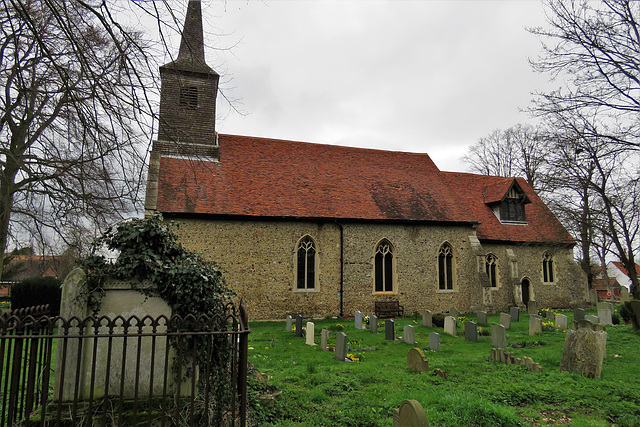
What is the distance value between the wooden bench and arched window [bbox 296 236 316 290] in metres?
2.83

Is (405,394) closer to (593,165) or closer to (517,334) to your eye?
(517,334)

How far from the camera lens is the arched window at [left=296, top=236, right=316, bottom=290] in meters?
15.4

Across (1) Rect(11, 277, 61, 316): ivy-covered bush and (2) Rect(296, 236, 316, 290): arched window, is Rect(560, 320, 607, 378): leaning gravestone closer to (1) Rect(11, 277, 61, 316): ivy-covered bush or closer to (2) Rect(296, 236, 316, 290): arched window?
(2) Rect(296, 236, 316, 290): arched window

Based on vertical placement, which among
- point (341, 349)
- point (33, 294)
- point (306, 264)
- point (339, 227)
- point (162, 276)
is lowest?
point (341, 349)

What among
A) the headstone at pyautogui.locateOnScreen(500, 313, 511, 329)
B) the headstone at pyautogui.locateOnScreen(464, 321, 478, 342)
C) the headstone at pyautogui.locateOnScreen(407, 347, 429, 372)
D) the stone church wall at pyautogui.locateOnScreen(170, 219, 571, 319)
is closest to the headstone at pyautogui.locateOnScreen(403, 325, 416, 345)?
the headstone at pyautogui.locateOnScreen(464, 321, 478, 342)

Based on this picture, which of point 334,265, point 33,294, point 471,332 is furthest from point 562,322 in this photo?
point 33,294

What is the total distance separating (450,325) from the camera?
12.1 meters

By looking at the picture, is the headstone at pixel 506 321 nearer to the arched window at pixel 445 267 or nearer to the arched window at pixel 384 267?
the arched window at pixel 445 267

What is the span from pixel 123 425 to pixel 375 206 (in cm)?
1400

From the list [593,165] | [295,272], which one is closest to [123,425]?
[295,272]

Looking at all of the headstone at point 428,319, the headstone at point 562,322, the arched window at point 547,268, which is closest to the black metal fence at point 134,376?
the headstone at point 428,319

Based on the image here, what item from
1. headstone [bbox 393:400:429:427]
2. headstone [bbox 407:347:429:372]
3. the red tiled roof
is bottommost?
headstone [bbox 407:347:429:372]

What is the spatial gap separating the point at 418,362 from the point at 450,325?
5181mm

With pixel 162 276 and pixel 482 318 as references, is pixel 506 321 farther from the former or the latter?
pixel 162 276
